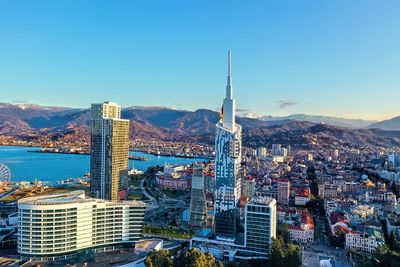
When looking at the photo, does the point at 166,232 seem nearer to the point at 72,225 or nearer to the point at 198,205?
the point at 198,205

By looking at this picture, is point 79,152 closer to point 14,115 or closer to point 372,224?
point 372,224

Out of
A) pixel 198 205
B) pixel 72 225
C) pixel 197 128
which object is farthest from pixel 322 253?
pixel 197 128

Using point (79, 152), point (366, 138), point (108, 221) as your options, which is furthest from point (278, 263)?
point (366, 138)

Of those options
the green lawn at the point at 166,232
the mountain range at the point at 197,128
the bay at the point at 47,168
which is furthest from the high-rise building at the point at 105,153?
the mountain range at the point at 197,128

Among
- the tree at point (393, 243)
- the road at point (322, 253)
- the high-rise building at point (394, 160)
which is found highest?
the high-rise building at point (394, 160)

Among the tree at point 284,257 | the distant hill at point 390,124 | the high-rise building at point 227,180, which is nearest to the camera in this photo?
the tree at point 284,257

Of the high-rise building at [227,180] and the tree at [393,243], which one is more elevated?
the high-rise building at [227,180]

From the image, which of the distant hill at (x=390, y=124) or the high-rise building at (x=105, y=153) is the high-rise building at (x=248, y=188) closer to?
the high-rise building at (x=105, y=153)
